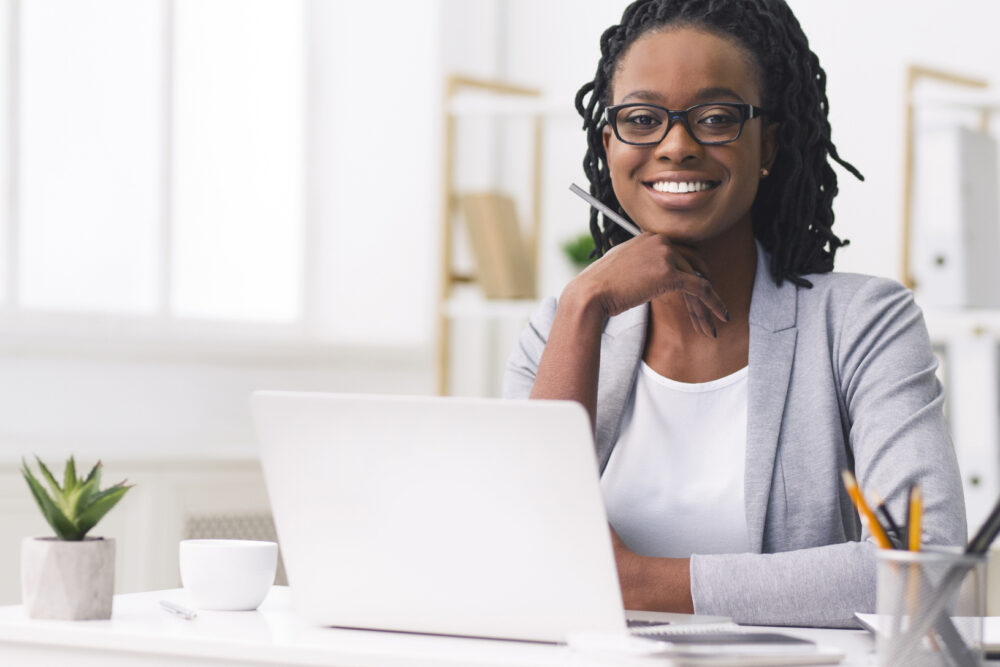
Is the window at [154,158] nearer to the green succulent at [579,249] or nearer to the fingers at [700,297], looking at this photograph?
the green succulent at [579,249]

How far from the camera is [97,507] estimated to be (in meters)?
1.22

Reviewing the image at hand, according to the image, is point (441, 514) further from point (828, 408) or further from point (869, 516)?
point (828, 408)

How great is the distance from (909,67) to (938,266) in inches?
17.2

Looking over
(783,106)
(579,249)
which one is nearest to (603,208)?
(783,106)

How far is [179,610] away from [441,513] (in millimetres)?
313

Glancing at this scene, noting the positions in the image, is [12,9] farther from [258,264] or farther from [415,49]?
[415,49]

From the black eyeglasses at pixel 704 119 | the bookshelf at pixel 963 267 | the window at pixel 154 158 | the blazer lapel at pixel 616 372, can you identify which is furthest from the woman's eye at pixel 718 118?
the window at pixel 154 158

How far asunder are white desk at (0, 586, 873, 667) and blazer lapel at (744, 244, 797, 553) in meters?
0.31

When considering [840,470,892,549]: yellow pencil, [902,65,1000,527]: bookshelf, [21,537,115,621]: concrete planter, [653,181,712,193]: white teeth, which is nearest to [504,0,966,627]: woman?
[653,181,712,193]: white teeth

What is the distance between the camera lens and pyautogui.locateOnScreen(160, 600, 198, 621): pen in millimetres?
1217

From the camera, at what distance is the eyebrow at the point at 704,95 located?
1.62m

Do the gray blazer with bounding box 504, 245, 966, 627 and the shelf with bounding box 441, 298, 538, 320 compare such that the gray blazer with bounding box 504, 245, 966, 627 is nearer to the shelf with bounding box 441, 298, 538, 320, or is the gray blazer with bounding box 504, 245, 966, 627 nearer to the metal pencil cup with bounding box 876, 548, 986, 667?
the metal pencil cup with bounding box 876, 548, 986, 667

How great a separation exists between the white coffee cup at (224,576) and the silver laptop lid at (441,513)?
0.14 metres

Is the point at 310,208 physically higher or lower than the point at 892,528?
higher
